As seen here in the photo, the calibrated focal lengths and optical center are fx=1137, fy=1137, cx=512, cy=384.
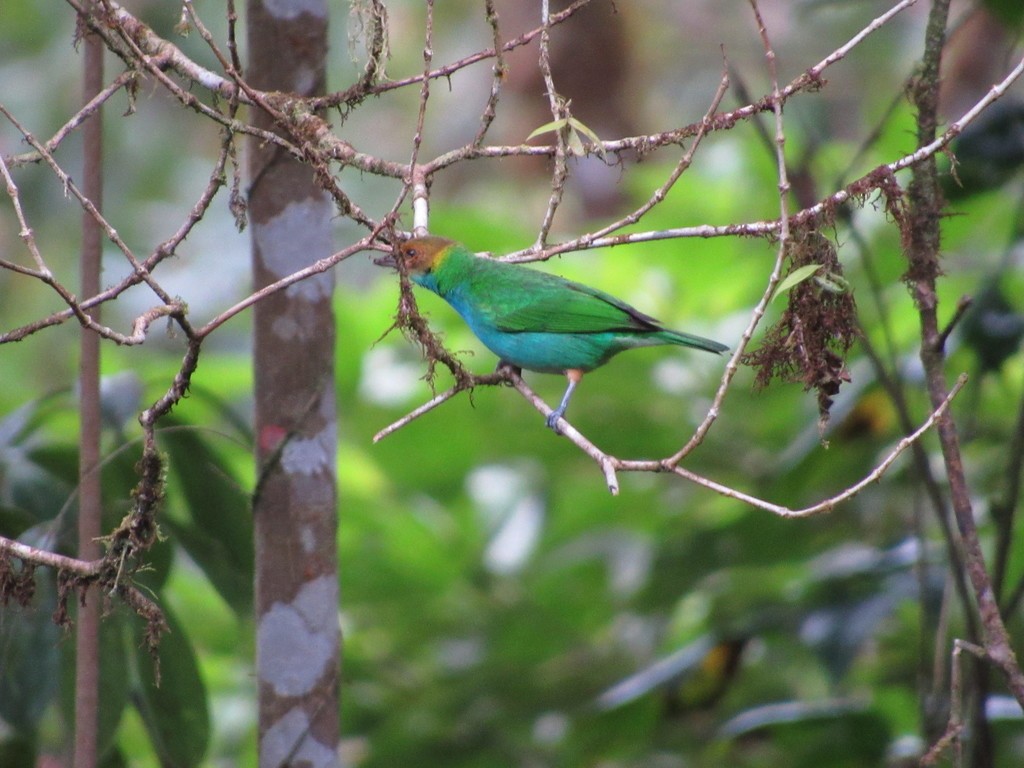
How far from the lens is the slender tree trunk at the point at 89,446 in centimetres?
256

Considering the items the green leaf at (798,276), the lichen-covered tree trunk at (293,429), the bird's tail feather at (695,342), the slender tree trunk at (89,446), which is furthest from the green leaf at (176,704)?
the green leaf at (798,276)

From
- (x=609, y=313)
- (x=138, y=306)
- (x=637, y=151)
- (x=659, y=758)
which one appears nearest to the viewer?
(x=637, y=151)

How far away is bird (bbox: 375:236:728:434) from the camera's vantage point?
3588 millimetres

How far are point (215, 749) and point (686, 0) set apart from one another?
37.8 ft

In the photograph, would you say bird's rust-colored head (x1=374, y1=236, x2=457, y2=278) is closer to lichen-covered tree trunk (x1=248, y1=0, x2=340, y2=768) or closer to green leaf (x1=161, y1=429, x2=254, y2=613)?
lichen-covered tree trunk (x1=248, y1=0, x2=340, y2=768)

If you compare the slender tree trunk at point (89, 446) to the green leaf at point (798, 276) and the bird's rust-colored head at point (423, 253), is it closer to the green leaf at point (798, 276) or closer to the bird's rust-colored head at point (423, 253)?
the bird's rust-colored head at point (423, 253)

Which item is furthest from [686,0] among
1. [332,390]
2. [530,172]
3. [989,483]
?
[332,390]

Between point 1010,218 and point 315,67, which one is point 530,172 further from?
point 315,67

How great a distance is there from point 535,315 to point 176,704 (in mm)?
1605

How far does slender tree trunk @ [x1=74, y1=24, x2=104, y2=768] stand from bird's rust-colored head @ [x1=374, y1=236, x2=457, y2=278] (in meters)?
0.73

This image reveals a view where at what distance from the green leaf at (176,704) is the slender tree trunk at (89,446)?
0.59 feet

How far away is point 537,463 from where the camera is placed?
14.9 ft

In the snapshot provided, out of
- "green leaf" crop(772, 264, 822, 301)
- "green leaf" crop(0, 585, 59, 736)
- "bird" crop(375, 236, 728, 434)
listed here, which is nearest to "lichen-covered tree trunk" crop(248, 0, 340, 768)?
"green leaf" crop(0, 585, 59, 736)

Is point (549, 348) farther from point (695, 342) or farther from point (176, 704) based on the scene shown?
point (176, 704)
